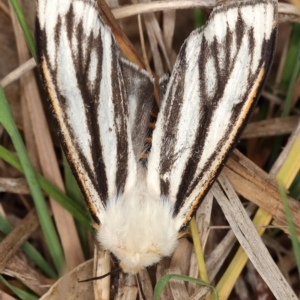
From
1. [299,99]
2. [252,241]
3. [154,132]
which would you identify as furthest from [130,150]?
[299,99]

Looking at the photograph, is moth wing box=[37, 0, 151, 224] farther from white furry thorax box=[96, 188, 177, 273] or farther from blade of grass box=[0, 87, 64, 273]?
blade of grass box=[0, 87, 64, 273]

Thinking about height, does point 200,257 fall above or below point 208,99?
below

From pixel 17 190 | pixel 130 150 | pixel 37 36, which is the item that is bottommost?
pixel 17 190

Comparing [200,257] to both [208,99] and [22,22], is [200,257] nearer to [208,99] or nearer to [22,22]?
[208,99]

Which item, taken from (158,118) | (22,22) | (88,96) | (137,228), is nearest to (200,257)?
(137,228)

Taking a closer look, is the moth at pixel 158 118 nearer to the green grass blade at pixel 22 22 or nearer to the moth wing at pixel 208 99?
the moth wing at pixel 208 99

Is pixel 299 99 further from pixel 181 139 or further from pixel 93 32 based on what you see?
pixel 93 32
